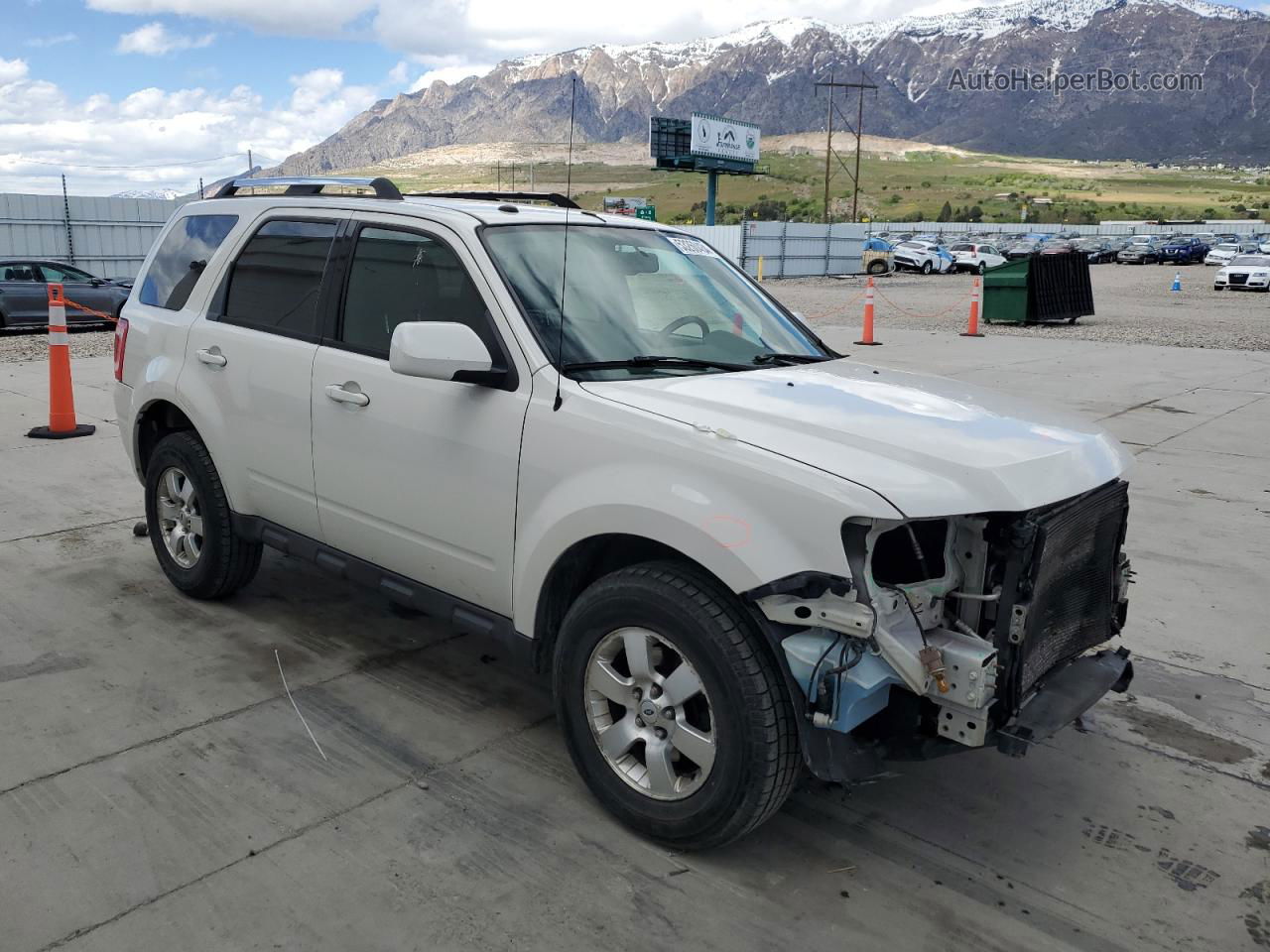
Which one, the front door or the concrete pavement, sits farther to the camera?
the front door

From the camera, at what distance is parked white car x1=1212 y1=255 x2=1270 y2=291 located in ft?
113

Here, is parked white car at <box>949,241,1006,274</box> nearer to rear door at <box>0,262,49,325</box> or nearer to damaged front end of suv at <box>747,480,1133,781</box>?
rear door at <box>0,262,49,325</box>

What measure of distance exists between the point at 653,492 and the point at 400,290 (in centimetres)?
156

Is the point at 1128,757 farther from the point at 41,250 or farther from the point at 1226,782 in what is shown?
the point at 41,250

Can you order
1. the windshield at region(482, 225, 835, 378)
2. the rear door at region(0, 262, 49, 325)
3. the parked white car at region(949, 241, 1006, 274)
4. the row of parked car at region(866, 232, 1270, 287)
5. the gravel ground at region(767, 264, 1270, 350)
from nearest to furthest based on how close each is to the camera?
1. the windshield at region(482, 225, 835, 378)
2. the rear door at region(0, 262, 49, 325)
3. the gravel ground at region(767, 264, 1270, 350)
4. the row of parked car at region(866, 232, 1270, 287)
5. the parked white car at region(949, 241, 1006, 274)

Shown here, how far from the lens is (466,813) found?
129 inches

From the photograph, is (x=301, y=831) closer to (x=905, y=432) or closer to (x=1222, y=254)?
(x=905, y=432)

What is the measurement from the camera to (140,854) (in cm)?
302

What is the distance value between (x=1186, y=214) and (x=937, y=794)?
424 feet

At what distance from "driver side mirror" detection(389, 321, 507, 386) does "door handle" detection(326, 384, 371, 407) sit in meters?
0.60

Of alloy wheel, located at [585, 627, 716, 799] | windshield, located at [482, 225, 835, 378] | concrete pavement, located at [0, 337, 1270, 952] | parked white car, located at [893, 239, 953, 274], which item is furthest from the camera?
parked white car, located at [893, 239, 953, 274]

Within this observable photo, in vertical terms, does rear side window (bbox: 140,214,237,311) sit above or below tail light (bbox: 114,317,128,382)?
above

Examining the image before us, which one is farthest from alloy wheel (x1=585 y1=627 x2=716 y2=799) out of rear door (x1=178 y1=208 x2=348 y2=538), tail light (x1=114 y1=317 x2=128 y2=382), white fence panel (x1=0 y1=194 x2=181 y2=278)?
white fence panel (x1=0 y1=194 x2=181 y2=278)

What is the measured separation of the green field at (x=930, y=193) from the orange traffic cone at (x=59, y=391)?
262 feet
